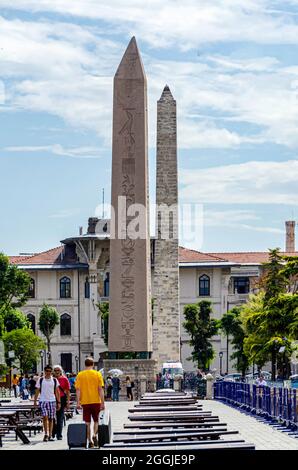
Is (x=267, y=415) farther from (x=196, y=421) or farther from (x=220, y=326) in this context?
(x=220, y=326)

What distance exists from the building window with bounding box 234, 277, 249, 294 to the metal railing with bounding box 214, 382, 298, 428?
208ft

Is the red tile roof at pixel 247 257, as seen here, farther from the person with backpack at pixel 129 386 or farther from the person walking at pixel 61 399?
the person walking at pixel 61 399

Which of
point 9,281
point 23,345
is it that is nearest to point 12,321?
point 9,281

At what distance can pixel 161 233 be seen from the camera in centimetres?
6688

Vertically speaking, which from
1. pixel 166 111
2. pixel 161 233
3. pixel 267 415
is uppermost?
pixel 166 111

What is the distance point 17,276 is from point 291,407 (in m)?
61.9

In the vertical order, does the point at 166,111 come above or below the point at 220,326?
above

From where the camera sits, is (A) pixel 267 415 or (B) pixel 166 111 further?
(B) pixel 166 111

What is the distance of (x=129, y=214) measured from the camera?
47.0 m

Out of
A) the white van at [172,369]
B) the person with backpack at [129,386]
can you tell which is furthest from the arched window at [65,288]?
the person with backpack at [129,386]
